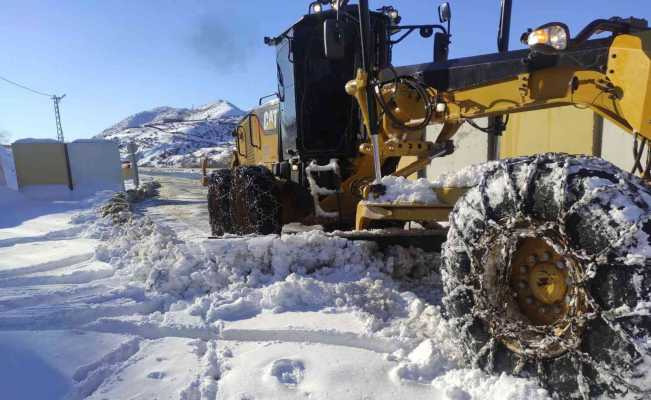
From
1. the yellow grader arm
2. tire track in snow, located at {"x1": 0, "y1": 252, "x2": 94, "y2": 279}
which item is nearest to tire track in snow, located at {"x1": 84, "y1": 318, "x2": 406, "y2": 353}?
the yellow grader arm

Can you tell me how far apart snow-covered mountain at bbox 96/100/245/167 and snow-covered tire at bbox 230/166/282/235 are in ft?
108

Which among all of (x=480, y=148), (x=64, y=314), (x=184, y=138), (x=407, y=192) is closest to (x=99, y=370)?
(x=64, y=314)

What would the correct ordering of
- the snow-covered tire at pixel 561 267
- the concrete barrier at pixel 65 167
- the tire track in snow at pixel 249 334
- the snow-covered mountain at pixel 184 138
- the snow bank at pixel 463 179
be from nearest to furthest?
the snow-covered tire at pixel 561 267 < the tire track in snow at pixel 249 334 < the snow bank at pixel 463 179 < the concrete barrier at pixel 65 167 < the snow-covered mountain at pixel 184 138

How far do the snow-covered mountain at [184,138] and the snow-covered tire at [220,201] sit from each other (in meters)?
31.4

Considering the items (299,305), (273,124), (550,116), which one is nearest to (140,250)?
(299,305)

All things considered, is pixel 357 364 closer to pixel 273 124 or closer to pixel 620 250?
pixel 620 250

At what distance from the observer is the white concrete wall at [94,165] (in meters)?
15.7

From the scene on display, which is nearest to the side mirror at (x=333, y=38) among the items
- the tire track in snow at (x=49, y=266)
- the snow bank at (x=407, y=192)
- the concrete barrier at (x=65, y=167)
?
the snow bank at (x=407, y=192)

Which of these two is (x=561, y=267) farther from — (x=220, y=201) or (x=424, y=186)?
(x=220, y=201)

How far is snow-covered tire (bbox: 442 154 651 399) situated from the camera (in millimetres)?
1634

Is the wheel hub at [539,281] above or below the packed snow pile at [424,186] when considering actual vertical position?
below

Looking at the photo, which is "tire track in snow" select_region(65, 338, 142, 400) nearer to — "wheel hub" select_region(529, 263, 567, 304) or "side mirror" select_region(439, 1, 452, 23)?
"wheel hub" select_region(529, 263, 567, 304)

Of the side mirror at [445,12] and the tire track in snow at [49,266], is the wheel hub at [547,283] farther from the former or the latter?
the tire track in snow at [49,266]

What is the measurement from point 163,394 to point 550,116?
6.83 meters
